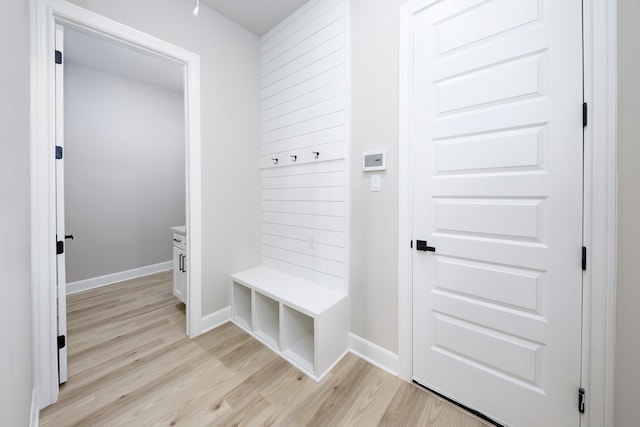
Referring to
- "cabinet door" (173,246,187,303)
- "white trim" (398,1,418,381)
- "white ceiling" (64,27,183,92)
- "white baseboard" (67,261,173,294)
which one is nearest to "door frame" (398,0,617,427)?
"white trim" (398,1,418,381)

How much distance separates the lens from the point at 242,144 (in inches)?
96.7

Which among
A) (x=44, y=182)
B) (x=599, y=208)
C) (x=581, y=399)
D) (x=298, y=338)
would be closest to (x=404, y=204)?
(x=599, y=208)

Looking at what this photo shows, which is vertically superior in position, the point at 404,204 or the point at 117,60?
the point at 117,60

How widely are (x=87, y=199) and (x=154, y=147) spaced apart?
1154mm

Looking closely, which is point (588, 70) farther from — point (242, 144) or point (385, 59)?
point (242, 144)

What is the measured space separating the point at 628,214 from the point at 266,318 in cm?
234

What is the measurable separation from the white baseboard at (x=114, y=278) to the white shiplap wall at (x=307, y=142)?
7.79 feet

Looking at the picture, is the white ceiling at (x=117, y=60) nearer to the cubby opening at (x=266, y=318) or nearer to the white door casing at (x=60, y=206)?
the white door casing at (x=60, y=206)

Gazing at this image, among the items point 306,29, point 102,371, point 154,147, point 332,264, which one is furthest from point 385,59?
point 154,147

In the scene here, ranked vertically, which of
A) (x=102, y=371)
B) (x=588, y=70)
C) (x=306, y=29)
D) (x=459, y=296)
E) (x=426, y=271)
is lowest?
(x=102, y=371)

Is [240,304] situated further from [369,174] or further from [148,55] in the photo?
[148,55]

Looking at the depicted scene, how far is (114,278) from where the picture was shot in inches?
132

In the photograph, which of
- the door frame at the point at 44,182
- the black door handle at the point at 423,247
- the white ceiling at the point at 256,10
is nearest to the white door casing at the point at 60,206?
the door frame at the point at 44,182

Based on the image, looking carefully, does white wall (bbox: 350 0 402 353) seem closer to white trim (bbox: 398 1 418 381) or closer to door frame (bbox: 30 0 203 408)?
white trim (bbox: 398 1 418 381)
